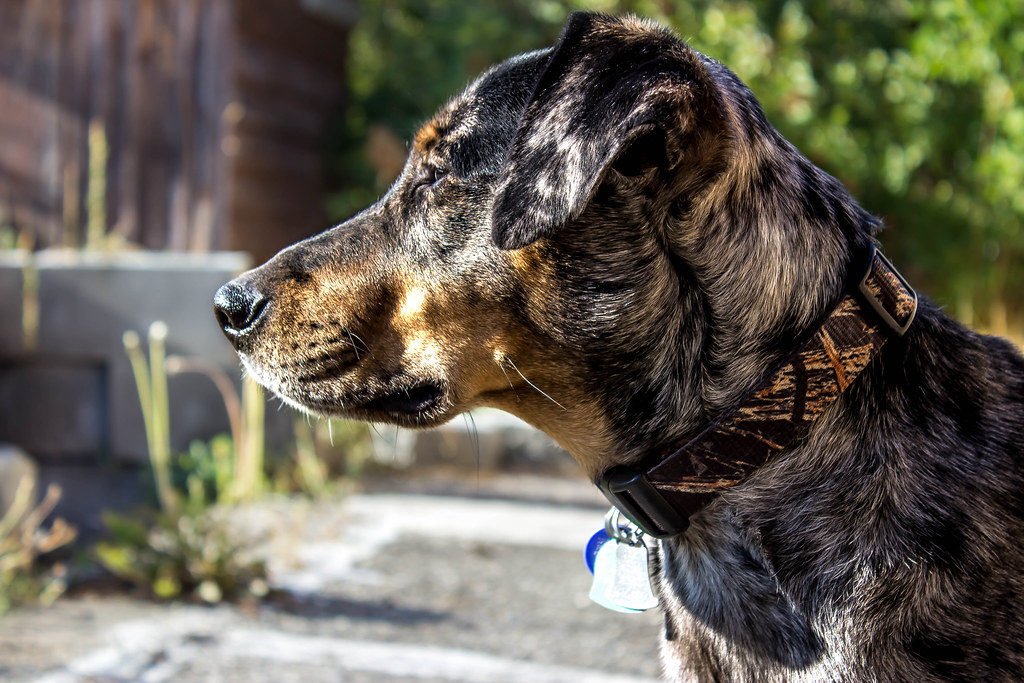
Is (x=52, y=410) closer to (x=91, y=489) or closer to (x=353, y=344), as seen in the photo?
(x=91, y=489)

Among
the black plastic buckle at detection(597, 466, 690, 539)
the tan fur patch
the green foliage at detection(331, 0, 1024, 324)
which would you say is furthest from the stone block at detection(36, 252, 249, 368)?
the black plastic buckle at detection(597, 466, 690, 539)

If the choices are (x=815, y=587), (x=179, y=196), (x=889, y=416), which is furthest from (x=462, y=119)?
(x=179, y=196)

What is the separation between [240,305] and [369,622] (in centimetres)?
206

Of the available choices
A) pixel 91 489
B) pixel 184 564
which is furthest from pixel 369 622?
pixel 91 489

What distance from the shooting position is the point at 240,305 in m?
2.00

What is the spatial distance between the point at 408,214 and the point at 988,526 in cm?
137

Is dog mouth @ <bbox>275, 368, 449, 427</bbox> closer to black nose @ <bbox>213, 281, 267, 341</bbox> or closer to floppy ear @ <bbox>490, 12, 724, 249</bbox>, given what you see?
black nose @ <bbox>213, 281, 267, 341</bbox>

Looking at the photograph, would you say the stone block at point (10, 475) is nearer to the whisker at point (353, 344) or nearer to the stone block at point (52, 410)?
the stone block at point (52, 410)

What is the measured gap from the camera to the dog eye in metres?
2.11

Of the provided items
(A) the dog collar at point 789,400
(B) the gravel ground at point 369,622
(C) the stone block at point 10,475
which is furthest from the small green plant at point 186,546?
(A) the dog collar at point 789,400

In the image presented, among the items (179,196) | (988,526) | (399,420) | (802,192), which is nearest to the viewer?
(988,526)

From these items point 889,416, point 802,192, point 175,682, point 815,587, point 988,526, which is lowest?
point 175,682

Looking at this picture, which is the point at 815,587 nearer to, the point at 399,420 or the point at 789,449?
the point at 789,449

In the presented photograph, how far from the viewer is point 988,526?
1671 millimetres
